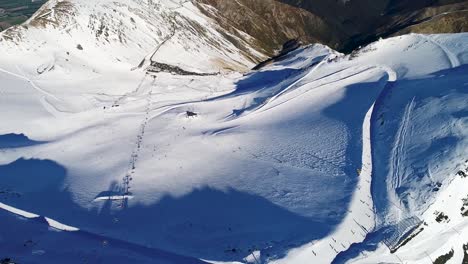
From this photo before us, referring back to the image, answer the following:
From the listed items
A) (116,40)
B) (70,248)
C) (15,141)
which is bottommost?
(15,141)

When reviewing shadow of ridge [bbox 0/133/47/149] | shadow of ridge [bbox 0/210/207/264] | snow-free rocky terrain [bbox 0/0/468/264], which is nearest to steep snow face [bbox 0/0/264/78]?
snow-free rocky terrain [bbox 0/0/468/264]

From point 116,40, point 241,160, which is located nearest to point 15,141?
point 241,160

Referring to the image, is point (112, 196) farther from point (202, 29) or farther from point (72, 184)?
point (202, 29)

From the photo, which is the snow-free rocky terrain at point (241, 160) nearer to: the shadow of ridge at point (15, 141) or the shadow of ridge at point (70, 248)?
the shadow of ridge at point (70, 248)

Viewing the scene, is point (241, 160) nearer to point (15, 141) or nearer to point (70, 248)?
point (70, 248)

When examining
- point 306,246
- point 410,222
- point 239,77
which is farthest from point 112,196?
point 239,77

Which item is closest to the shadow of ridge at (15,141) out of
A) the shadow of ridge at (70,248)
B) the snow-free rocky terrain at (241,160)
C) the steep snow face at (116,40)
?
the snow-free rocky terrain at (241,160)
